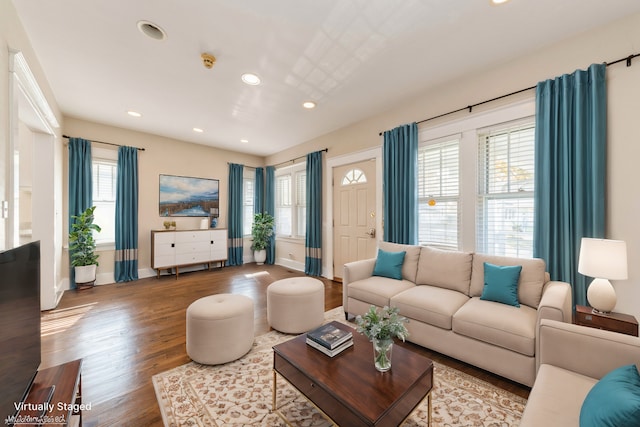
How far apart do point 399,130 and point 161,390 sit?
376 centimetres

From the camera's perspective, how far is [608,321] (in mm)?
1779

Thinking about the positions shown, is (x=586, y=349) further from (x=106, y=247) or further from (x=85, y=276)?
(x=106, y=247)

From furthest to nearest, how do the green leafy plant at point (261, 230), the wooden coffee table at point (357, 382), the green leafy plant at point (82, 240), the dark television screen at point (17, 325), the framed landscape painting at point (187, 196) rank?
the green leafy plant at point (261, 230) < the framed landscape painting at point (187, 196) < the green leafy plant at point (82, 240) < the wooden coffee table at point (357, 382) < the dark television screen at point (17, 325)

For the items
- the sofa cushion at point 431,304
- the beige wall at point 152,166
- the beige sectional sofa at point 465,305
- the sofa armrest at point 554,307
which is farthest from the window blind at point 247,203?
the sofa armrest at point 554,307

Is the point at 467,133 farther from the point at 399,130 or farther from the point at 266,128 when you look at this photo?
the point at 266,128

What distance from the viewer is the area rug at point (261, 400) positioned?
1.58 metres

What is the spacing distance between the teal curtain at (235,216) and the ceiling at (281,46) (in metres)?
2.41

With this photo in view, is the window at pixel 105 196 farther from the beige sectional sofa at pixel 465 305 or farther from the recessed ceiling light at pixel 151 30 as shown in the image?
the beige sectional sofa at pixel 465 305

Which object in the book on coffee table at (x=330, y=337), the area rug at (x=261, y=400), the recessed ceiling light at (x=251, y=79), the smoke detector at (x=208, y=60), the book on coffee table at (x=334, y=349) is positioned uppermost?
the recessed ceiling light at (x=251, y=79)

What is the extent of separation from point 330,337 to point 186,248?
14.5 ft

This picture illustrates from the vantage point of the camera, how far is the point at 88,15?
204 cm

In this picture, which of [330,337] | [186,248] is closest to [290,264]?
[186,248]

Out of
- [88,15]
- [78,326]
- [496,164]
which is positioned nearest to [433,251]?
[496,164]

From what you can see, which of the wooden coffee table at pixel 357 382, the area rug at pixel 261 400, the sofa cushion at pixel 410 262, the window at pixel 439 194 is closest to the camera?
the wooden coffee table at pixel 357 382
